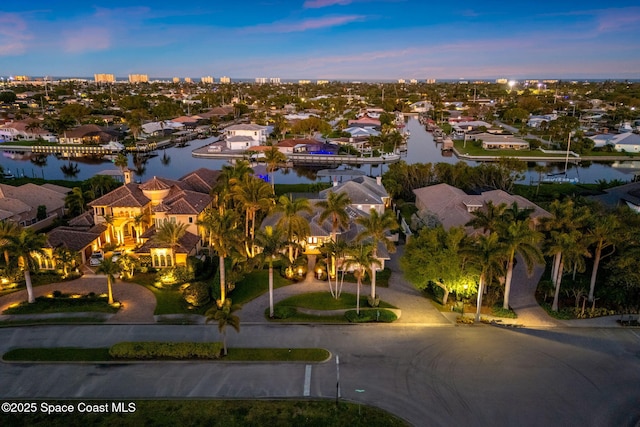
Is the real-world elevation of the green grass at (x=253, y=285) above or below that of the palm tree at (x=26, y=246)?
below

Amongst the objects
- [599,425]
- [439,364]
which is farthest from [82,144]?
[599,425]

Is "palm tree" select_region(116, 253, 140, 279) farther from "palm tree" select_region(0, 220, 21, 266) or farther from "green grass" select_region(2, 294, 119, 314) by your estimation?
"palm tree" select_region(0, 220, 21, 266)

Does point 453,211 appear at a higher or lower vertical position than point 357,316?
higher

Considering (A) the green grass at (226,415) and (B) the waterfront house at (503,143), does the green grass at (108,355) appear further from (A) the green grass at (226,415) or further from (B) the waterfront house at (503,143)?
(B) the waterfront house at (503,143)

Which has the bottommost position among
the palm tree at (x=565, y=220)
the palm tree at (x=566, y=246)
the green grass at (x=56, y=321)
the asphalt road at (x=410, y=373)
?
Answer: the asphalt road at (x=410, y=373)

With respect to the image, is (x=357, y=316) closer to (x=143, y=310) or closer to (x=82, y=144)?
(x=143, y=310)

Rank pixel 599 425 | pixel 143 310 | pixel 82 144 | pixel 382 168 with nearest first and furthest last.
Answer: pixel 599 425 < pixel 143 310 < pixel 382 168 < pixel 82 144

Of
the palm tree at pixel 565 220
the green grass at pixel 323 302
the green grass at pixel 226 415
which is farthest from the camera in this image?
the palm tree at pixel 565 220

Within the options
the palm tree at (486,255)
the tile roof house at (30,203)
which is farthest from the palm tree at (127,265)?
the palm tree at (486,255)

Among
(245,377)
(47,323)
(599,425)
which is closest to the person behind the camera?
(599,425)
